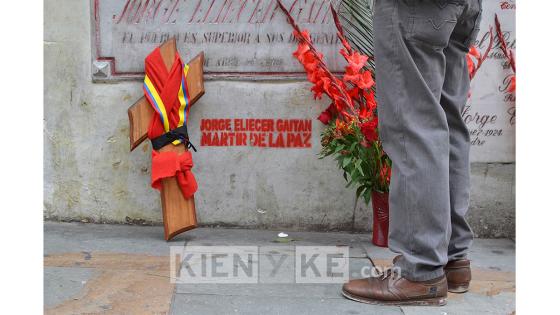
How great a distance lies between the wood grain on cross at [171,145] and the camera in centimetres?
372

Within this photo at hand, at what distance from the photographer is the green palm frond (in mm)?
3834

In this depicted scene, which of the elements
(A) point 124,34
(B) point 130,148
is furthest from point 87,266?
(A) point 124,34

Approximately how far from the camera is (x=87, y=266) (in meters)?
3.17

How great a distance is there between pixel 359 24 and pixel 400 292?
1.72 metres

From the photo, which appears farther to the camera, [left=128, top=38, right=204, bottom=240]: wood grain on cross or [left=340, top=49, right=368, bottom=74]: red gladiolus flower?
[left=128, top=38, right=204, bottom=240]: wood grain on cross

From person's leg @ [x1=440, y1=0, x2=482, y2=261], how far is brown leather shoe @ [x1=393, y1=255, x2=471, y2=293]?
0.13ft

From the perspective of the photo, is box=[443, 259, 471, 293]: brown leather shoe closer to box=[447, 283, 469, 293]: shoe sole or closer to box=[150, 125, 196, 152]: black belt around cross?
box=[447, 283, 469, 293]: shoe sole

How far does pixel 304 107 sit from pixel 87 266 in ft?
4.95

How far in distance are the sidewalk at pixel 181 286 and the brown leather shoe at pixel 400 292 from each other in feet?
0.10

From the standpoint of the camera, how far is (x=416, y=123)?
8.73ft

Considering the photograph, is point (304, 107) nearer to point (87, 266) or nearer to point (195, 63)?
point (195, 63)

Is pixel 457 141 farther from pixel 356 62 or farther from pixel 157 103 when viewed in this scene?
pixel 157 103

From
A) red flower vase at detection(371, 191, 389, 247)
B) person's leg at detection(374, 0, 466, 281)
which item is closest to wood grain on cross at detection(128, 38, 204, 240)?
red flower vase at detection(371, 191, 389, 247)

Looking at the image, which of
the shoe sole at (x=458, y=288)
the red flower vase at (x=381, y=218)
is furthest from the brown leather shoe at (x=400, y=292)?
the red flower vase at (x=381, y=218)
